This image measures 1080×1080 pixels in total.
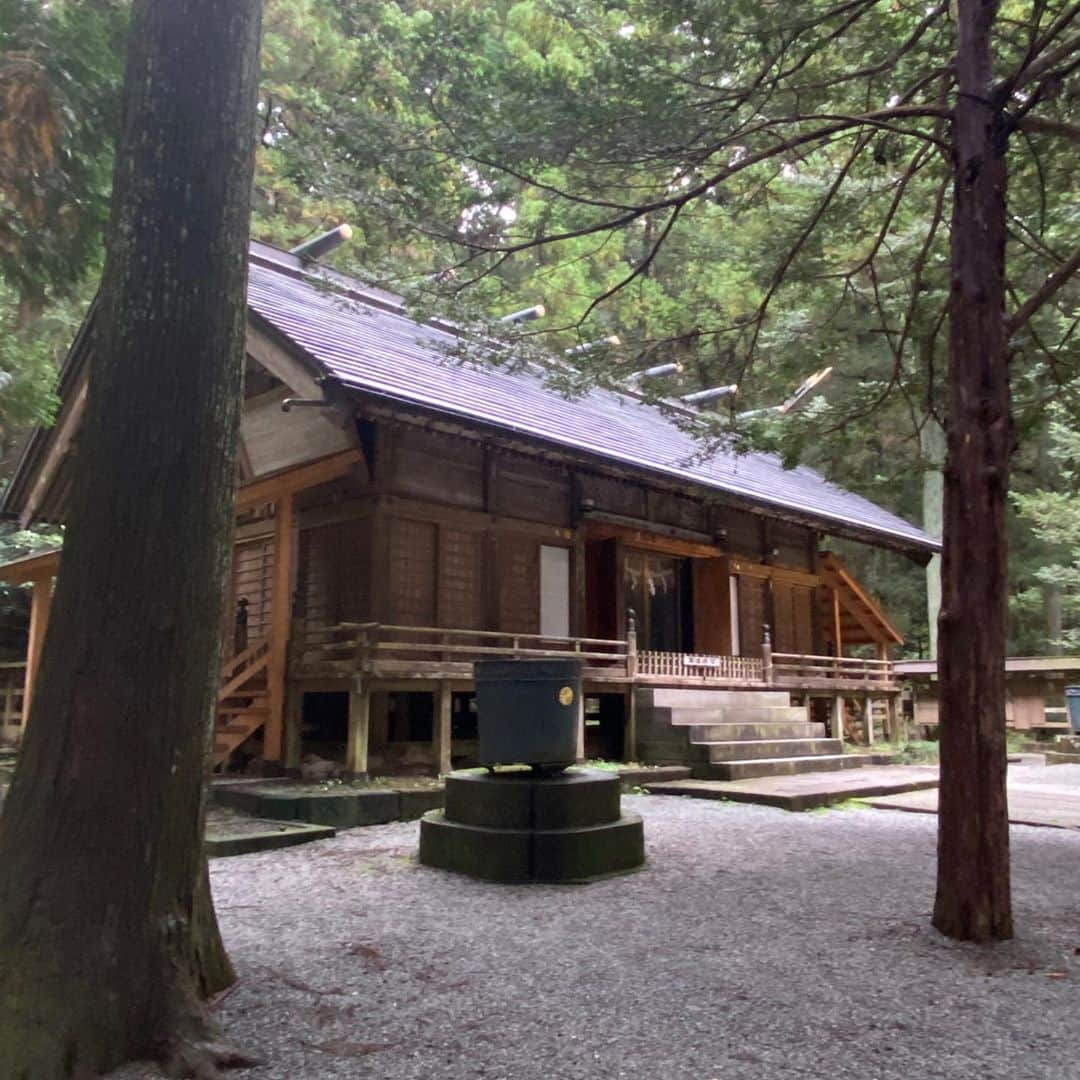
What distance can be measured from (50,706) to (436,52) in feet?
16.3

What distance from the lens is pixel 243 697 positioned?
35.1ft

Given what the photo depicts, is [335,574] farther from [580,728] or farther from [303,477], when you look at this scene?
[580,728]

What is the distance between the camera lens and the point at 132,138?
3490 millimetres

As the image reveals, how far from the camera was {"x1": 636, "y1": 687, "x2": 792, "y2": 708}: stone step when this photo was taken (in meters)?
12.0

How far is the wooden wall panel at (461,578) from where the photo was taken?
36.6 ft

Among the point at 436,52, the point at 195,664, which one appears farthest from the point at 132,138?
the point at 436,52

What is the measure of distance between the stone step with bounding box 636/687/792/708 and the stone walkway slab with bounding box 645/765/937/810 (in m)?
1.44

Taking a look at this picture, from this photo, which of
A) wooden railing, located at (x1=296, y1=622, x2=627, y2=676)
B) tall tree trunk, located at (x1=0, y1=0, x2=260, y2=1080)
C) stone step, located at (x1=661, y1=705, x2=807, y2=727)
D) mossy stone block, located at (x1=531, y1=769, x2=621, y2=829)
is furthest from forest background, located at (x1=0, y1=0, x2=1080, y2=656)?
stone step, located at (x1=661, y1=705, x2=807, y2=727)

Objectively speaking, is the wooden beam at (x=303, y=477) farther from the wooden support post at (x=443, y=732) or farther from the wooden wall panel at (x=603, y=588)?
the wooden wall panel at (x=603, y=588)

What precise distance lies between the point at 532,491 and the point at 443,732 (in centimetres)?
383

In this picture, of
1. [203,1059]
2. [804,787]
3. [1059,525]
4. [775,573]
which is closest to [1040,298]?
[203,1059]

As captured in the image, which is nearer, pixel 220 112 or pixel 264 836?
pixel 220 112

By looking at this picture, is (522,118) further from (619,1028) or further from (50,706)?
(619,1028)

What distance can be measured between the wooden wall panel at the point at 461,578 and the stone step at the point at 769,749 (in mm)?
3255
